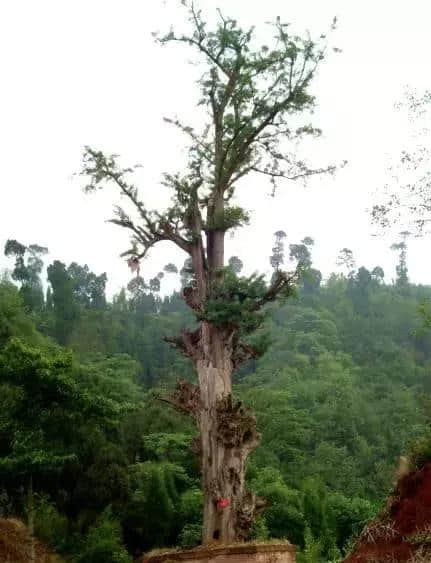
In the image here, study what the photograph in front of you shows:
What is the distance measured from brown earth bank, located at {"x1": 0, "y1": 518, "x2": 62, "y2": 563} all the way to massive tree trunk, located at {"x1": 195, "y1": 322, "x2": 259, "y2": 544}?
4.46 m

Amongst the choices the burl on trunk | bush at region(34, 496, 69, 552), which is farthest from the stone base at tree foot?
bush at region(34, 496, 69, 552)

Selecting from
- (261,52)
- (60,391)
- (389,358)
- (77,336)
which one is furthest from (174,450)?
(389,358)

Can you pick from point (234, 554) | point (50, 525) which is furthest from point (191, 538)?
point (234, 554)

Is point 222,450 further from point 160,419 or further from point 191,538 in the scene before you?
point 160,419

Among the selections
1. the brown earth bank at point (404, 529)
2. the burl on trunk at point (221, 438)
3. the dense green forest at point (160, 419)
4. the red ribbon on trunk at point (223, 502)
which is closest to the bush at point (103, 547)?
the dense green forest at point (160, 419)

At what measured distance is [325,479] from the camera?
87.2 ft

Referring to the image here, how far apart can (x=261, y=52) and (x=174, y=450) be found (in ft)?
41.7

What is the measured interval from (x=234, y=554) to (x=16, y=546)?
616cm

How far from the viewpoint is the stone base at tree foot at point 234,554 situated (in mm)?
8789

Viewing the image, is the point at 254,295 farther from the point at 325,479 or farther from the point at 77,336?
the point at 77,336

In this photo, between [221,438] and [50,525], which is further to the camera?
[50,525]

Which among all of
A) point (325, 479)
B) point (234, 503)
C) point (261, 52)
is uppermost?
point (261, 52)

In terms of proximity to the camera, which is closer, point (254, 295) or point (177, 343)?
point (254, 295)

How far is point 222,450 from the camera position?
32.3 feet
